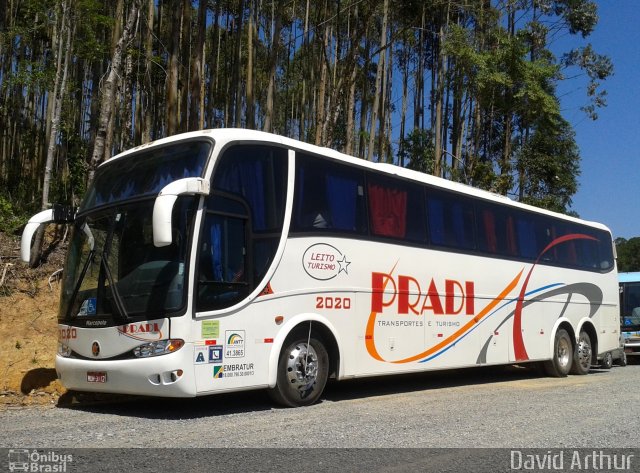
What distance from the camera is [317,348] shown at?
29.9 feet

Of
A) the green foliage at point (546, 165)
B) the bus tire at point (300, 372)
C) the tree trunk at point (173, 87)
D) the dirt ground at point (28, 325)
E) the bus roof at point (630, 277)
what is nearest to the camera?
the bus tire at point (300, 372)

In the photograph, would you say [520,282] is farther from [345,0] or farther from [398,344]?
[345,0]

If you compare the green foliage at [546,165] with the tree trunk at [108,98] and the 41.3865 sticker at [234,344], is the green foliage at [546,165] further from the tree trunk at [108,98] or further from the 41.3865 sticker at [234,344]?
the 41.3865 sticker at [234,344]

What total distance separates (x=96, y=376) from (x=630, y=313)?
18.0 meters

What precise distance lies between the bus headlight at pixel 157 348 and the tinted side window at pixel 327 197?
2.20 metres

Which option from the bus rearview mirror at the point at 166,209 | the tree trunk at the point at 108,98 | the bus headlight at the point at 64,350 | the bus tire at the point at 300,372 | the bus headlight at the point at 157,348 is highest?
the tree trunk at the point at 108,98

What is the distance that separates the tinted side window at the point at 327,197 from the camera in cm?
897

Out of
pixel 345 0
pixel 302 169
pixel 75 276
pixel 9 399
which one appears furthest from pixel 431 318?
pixel 345 0

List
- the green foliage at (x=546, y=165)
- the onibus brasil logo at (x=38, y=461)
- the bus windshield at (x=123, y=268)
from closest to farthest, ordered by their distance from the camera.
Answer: the onibus brasil logo at (x=38, y=461)
the bus windshield at (x=123, y=268)
the green foliage at (x=546, y=165)

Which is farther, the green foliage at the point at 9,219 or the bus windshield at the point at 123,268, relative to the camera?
the green foliage at the point at 9,219

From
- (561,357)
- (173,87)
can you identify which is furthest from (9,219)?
(561,357)

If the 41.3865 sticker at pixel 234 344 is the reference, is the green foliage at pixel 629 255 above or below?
above

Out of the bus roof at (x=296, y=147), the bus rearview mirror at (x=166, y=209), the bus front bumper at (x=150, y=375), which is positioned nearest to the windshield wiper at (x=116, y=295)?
the bus front bumper at (x=150, y=375)

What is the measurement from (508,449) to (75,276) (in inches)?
211
